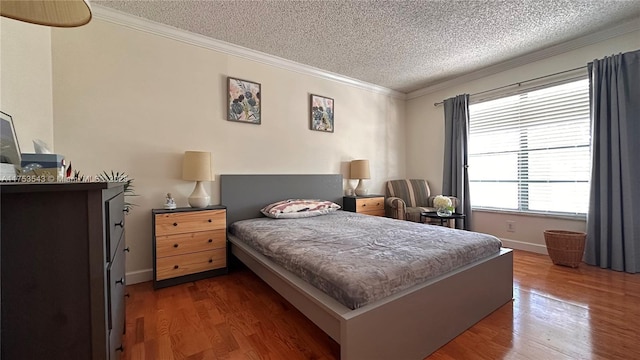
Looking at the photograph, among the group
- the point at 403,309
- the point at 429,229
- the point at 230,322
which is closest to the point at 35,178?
the point at 230,322

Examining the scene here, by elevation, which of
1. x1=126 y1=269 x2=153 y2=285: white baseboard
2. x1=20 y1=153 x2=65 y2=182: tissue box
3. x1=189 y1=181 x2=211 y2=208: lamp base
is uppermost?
x1=20 y1=153 x2=65 y2=182: tissue box

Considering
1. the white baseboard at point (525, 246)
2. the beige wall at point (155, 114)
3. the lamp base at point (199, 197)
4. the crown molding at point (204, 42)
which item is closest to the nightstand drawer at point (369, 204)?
the beige wall at point (155, 114)

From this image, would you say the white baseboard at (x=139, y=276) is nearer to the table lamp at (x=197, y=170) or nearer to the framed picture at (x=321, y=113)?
the table lamp at (x=197, y=170)

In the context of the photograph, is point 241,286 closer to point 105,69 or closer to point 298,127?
point 298,127

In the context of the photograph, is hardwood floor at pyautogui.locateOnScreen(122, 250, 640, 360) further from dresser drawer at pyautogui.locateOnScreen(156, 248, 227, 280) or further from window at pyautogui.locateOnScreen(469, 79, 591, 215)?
window at pyautogui.locateOnScreen(469, 79, 591, 215)

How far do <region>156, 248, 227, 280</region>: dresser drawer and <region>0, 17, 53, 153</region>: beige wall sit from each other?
1.25 m

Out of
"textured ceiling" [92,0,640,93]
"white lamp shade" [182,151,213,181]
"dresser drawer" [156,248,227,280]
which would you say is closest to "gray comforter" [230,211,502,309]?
"dresser drawer" [156,248,227,280]

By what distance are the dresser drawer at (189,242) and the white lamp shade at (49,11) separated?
5.87ft

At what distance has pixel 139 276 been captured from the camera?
244 cm

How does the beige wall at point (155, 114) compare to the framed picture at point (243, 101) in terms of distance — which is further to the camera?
the framed picture at point (243, 101)

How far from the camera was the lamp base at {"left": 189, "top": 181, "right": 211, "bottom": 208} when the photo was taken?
2.52 m

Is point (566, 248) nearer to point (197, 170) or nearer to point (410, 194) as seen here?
point (410, 194)

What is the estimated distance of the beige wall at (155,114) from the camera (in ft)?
7.30

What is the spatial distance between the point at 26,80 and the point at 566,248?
482 cm
